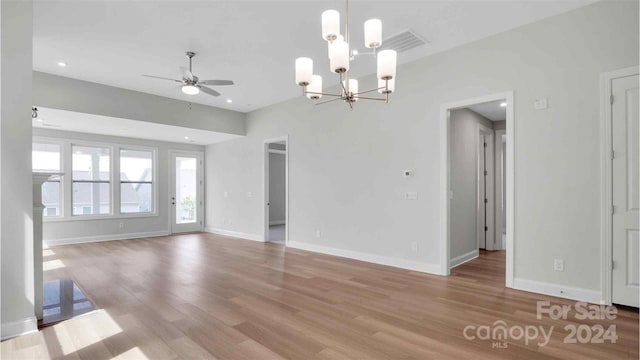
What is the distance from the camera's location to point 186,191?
9.12 meters

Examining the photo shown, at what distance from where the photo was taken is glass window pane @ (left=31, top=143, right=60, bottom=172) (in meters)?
6.86

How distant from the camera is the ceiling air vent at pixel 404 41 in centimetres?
383

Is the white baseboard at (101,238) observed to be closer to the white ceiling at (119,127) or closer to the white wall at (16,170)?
the white ceiling at (119,127)

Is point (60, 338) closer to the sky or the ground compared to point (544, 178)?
closer to the ground

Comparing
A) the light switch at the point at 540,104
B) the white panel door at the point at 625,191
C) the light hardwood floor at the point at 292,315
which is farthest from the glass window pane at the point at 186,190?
the white panel door at the point at 625,191

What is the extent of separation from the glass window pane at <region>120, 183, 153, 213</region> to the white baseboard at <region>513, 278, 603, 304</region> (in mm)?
8335

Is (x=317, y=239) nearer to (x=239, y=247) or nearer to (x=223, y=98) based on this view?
(x=239, y=247)

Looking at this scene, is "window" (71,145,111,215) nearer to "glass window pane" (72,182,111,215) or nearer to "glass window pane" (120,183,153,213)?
"glass window pane" (72,182,111,215)

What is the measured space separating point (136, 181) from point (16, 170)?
615cm

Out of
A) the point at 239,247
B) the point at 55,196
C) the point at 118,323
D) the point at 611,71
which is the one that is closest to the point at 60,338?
Result: the point at 118,323

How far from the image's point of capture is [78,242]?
723 centimetres

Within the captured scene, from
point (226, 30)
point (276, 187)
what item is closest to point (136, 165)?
point (276, 187)

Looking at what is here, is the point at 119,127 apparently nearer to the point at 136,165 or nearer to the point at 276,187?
the point at 136,165

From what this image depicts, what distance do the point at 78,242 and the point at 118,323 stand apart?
18.9 ft
